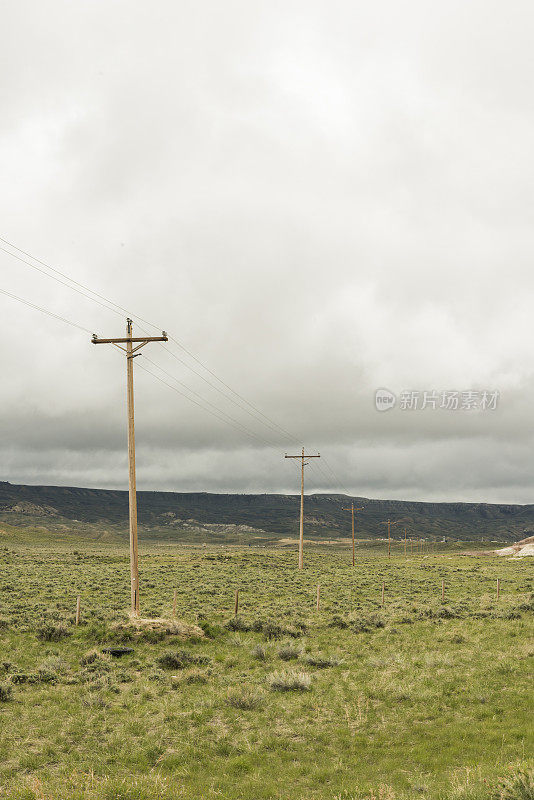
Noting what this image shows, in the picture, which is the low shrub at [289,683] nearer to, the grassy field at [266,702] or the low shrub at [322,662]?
the grassy field at [266,702]

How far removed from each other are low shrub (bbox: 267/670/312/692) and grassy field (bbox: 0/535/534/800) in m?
0.05

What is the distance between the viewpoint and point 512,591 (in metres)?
40.0

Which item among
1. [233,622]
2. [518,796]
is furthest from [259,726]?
[233,622]

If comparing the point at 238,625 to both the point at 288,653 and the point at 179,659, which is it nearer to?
the point at 288,653

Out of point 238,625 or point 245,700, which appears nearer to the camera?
point 245,700

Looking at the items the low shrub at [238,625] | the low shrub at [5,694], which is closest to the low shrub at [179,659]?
the low shrub at [238,625]

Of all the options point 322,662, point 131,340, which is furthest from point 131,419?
point 322,662

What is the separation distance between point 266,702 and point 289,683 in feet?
4.90

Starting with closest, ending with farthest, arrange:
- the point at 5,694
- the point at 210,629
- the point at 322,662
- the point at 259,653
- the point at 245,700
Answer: the point at 245,700, the point at 5,694, the point at 322,662, the point at 259,653, the point at 210,629

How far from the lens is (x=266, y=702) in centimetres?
1567

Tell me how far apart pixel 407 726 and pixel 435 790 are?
4.41 metres

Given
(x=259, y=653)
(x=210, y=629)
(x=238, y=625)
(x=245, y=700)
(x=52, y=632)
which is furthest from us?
(x=238, y=625)

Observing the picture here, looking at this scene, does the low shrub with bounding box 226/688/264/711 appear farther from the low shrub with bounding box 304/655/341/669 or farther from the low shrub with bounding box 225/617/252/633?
the low shrub with bounding box 225/617/252/633

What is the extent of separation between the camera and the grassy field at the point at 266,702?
34.8ft
